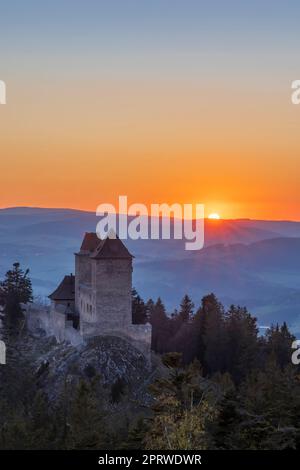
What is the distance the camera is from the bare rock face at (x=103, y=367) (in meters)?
63.2

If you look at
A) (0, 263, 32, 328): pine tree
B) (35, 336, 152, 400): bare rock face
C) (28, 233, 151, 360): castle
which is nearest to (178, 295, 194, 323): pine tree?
(0, 263, 32, 328): pine tree

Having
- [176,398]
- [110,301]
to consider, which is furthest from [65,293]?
[176,398]

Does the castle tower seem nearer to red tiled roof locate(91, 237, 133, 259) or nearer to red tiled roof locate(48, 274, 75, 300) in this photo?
red tiled roof locate(91, 237, 133, 259)

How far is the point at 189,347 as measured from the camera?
75062 mm

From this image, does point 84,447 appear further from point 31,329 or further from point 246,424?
point 31,329

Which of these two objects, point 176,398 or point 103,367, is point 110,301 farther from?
point 176,398

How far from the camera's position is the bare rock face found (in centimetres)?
6316

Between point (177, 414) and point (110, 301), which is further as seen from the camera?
point (110, 301)

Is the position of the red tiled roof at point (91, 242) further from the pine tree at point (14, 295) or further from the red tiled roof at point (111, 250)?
the pine tree at point (14, 295)

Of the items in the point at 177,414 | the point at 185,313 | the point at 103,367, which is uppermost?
the point at 185,313

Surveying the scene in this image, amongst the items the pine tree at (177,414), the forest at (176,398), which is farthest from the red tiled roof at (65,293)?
the pine tree at (177,414)

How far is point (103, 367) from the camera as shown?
63781mm

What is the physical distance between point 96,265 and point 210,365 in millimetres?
14081
